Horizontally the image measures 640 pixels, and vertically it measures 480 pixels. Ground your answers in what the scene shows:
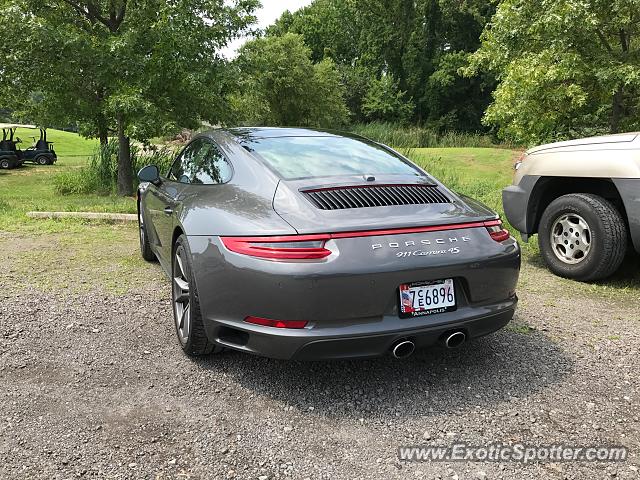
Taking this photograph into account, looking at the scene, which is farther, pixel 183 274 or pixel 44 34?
pixel 44 34

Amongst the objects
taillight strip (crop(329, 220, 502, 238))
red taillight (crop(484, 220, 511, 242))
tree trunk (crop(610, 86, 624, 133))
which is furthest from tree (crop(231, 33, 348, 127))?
taillight strip (crop(329, 220, 502, 238))

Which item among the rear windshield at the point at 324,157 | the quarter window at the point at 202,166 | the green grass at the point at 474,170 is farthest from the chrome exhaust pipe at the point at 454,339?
the green grass at the point at 474,170

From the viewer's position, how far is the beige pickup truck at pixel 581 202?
482cm

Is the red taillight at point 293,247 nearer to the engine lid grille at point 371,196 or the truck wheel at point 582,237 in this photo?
the engine lid grille at point 371,196

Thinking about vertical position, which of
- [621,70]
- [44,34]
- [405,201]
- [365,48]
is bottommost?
[405,201]

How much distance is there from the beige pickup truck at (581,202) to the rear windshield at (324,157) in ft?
6.99

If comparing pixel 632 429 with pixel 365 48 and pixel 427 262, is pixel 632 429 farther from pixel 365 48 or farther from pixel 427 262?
pixel 365 48

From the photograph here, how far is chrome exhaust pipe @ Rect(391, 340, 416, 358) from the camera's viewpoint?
2.88 metres

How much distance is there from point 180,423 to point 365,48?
53.1 metres

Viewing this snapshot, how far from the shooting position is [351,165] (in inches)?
145

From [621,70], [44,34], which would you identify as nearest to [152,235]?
[44,34]

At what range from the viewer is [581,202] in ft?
17.0

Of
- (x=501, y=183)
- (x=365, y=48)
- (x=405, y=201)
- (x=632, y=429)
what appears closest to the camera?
(x=632, y=429)

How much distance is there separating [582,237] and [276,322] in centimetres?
362
